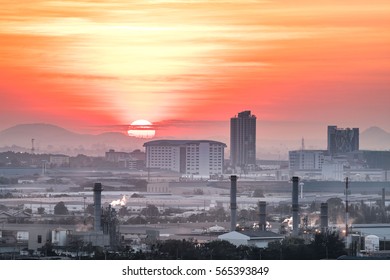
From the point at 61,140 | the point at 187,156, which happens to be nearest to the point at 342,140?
the point at 187,156

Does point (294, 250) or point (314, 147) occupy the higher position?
point (314, 147)

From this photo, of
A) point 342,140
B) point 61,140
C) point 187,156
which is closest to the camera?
point 61,140

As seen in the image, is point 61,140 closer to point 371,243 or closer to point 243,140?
point 243,140

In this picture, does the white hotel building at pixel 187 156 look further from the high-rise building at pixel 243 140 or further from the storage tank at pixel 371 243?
the storage tank at pixel 371 243
